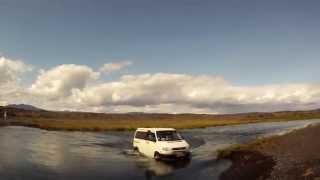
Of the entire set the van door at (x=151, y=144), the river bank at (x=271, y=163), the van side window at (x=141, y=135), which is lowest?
the river bank at (x=271, y=163)

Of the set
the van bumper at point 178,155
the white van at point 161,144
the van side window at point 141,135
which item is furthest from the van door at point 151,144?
the van bumper at point 178,155

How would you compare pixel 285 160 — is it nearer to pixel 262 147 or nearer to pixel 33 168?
pixel 262 147

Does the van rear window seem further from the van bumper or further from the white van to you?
the van bumper

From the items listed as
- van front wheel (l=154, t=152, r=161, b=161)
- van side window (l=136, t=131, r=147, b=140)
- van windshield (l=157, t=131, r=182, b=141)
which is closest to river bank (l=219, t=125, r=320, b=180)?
van windshield (l=157, t=131, r=182, b=141)

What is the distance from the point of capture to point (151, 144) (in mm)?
32031

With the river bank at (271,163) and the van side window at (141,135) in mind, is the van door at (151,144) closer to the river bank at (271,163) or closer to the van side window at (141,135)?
the van side window at (141,135)

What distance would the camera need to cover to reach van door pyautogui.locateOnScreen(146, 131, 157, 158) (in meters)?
31.4

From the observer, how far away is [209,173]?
24359mm

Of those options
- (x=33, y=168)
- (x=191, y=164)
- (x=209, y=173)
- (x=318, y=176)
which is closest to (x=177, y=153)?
(x=191, y=164)

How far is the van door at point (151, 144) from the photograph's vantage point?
103 ft

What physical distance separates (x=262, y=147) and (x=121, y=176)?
16.3 m

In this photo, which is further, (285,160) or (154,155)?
(154,155)

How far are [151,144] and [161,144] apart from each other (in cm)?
177

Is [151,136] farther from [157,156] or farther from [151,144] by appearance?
[157,156]
